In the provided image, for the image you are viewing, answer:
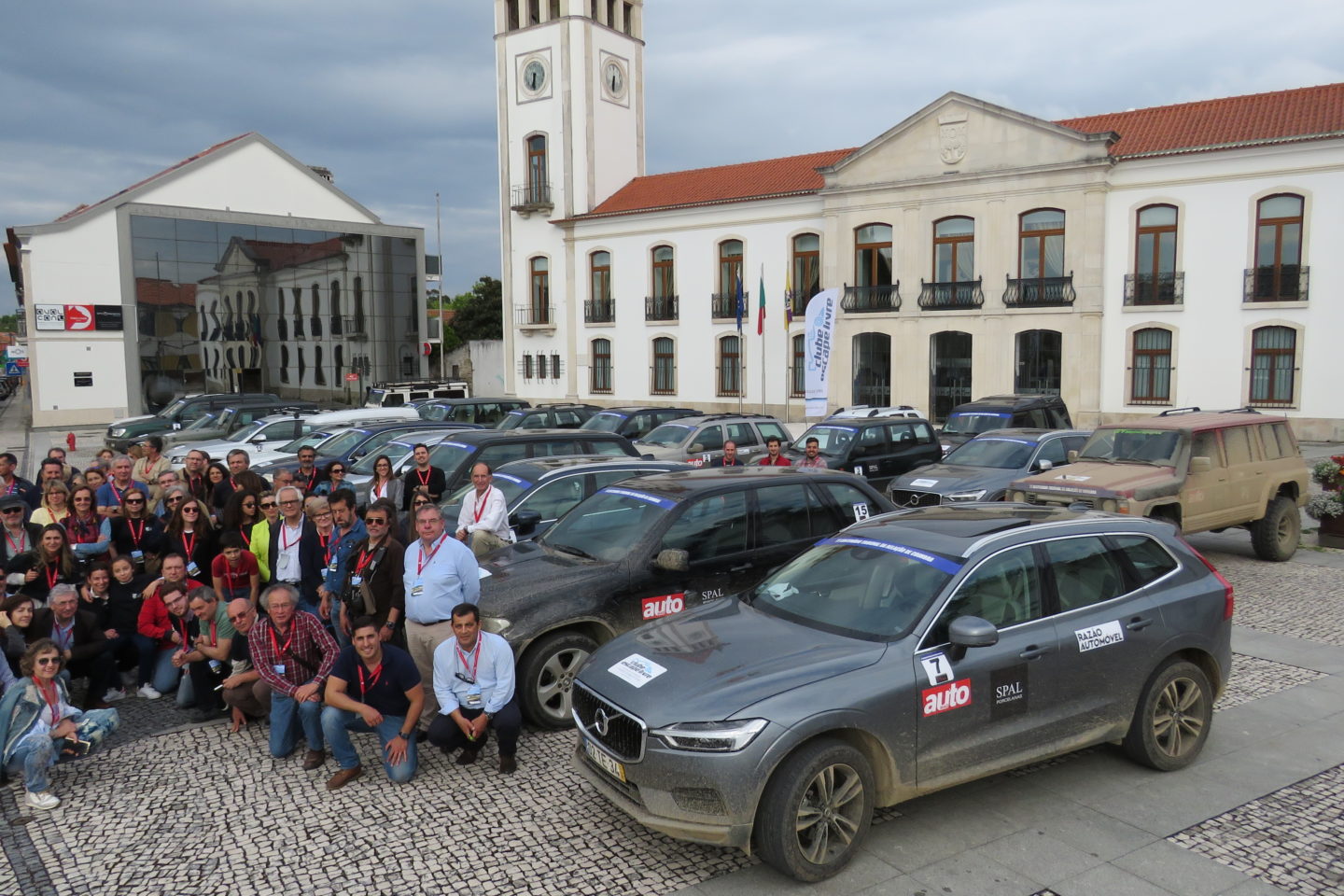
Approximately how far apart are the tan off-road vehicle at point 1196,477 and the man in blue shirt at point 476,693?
7.25m

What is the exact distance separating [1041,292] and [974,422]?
14.9 m

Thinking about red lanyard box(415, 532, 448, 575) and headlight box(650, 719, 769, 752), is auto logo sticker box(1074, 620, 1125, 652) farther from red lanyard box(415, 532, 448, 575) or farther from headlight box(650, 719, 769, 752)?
red lanyard box(415, 532, 448, 575)

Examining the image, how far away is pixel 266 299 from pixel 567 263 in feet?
47.0

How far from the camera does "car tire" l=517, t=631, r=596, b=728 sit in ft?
21.8

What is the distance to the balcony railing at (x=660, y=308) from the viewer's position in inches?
1572

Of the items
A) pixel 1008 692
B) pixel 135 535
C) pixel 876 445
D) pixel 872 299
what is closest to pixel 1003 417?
pixel 876 445

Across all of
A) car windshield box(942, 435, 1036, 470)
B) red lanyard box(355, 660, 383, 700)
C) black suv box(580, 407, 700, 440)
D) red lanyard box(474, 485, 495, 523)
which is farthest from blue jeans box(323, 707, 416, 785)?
black suv box(580, 407, 700, 440)

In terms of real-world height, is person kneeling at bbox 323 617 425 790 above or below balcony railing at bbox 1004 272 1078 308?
below

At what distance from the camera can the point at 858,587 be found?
5652mm

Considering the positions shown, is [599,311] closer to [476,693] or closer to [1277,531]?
[1277,531]

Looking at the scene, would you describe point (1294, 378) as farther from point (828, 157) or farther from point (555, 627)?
point (555, 627)

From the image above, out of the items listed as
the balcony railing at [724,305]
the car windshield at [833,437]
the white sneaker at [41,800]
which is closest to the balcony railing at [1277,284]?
the balcony railing at [724,305]

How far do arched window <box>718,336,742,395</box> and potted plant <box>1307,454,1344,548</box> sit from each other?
2565 cm

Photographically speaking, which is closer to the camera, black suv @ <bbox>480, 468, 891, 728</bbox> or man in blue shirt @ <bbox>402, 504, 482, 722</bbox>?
man in blue shirt @ <bbox>402, 504, 482, 722</bbox>
